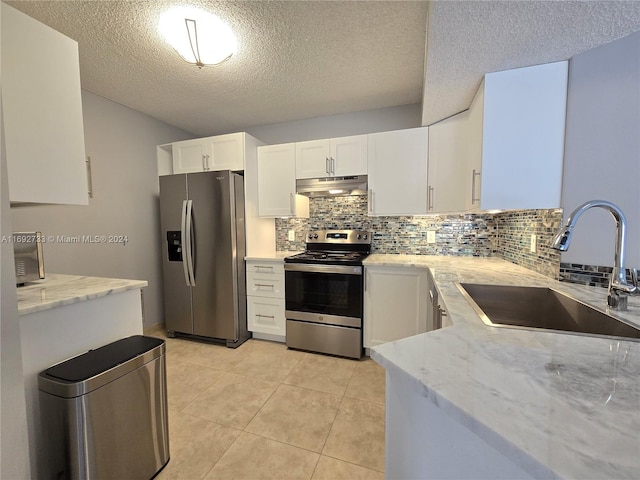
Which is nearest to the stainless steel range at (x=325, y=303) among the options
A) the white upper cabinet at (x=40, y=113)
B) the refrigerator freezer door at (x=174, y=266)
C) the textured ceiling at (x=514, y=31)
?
the refrigerator freezer door at (x=174, y=266)

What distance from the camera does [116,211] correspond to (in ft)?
8.62

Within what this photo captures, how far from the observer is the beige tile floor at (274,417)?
1323 mm

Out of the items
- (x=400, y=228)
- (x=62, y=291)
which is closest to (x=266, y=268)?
(x=400, y=228)

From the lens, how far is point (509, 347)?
2.24 ft

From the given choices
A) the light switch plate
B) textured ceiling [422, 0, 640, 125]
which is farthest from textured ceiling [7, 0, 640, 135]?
A: the light switch plate

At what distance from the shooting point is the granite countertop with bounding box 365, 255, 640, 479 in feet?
1.16

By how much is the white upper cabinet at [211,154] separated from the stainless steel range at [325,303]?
4.04 feet

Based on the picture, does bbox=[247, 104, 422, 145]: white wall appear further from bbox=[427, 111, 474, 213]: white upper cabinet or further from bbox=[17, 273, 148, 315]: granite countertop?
bbox=[17, 273, 148, 315]: granite countertop

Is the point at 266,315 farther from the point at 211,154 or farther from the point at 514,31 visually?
the point at 514,31

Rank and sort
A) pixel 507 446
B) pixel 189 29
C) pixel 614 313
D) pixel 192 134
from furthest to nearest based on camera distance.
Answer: pixel 192 134, pixel 189 29, pixel 614 313, pixel 507 446

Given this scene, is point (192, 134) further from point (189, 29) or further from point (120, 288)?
point (120, 288)

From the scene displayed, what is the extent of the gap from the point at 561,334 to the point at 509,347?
235mm

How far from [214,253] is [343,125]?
200 centimetres

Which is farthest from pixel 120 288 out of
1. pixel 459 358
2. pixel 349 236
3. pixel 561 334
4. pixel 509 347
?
pixel 349 236
